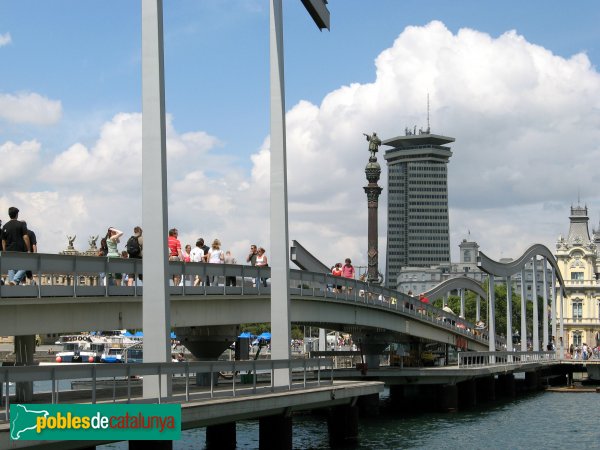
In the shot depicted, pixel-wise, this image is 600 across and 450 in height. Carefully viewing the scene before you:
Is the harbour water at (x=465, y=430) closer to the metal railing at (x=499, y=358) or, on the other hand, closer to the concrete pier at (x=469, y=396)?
the concrete pier at (x=469, y=396)

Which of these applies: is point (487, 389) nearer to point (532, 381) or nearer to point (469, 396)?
point (469, 396)

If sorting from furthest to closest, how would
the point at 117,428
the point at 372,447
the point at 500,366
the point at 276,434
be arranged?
the point at 500,366 → the point at 372,447 → the point at 276,434 → the point at 117,428

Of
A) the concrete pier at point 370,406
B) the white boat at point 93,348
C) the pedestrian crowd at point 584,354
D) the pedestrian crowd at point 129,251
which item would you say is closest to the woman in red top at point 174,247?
the pedestrian crowd at point 129,251

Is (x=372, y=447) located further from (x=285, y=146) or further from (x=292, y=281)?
(x=285, y=146)

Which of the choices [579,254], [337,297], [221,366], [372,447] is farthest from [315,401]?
[579,254]

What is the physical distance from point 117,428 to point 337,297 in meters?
23.8

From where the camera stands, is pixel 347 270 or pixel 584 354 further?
pixel 584 354

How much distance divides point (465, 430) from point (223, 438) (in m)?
13.5

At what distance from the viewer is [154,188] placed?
22.2 metres

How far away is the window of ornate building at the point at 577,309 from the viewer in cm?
14312

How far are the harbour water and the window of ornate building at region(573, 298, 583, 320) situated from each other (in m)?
86.8

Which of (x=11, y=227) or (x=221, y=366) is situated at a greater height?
(x=11, y=227)

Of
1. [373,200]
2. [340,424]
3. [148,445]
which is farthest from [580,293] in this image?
[148,445]

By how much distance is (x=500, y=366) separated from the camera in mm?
62438
